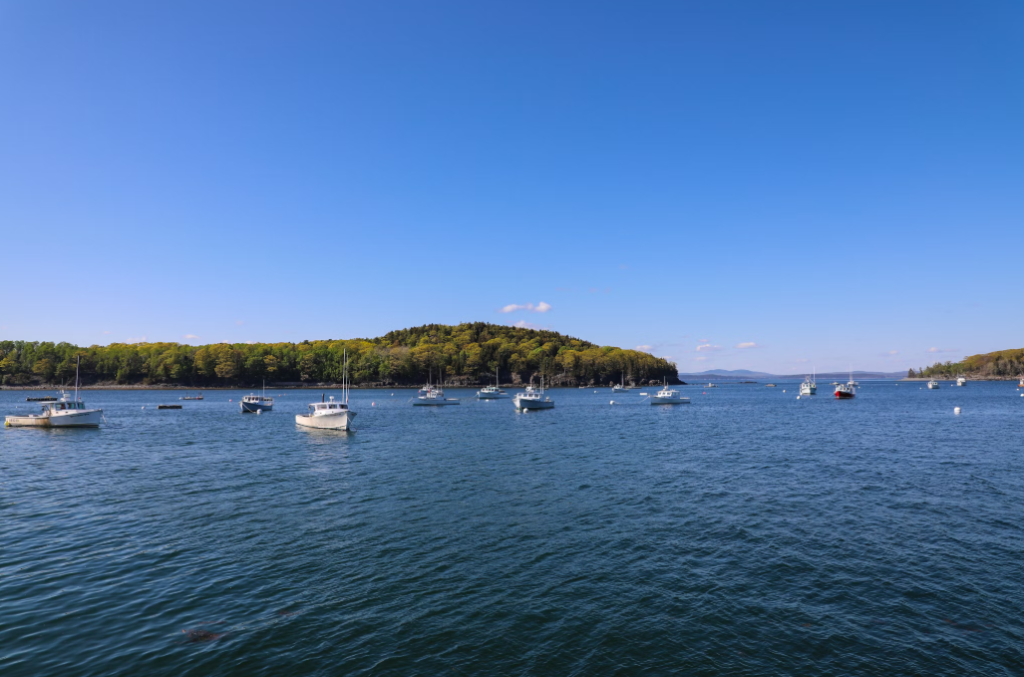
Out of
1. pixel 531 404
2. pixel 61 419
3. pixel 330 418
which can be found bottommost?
pixel 531 404

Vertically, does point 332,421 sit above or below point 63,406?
below

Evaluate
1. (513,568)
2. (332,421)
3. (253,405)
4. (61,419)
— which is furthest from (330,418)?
(513,568)

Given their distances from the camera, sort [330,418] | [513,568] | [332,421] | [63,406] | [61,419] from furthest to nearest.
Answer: [63,406]
[61,419]
[330,418]
[332,421]
[513,568]

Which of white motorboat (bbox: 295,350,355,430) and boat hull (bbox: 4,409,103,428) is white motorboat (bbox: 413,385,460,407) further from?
boat hull (bbox: 4,409,103,428)

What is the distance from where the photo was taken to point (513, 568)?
20.9 m

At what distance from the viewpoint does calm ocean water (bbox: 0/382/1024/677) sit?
14531mm

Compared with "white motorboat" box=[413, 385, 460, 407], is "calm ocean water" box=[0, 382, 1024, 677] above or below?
below

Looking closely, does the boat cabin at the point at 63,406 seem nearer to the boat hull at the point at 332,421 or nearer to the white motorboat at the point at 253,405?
the white motorboat at the point at 253,405

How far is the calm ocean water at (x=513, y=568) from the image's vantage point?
1453 centimetres

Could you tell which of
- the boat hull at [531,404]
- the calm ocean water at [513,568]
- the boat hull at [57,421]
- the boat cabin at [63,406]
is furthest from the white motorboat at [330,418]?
the boat hull at [531,404]

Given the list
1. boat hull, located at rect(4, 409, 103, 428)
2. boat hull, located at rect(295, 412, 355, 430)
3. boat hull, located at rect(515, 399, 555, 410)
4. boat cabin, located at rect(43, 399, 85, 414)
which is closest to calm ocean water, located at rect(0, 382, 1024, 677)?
boat hull, located at rect(295, 412, 355, 430)

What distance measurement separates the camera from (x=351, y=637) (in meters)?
15.4

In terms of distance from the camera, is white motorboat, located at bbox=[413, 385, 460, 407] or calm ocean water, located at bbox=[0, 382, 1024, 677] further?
white motorboat, located at bbox=[413, 385, 460, 407]

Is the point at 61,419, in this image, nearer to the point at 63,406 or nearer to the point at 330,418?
the point at 63,406
